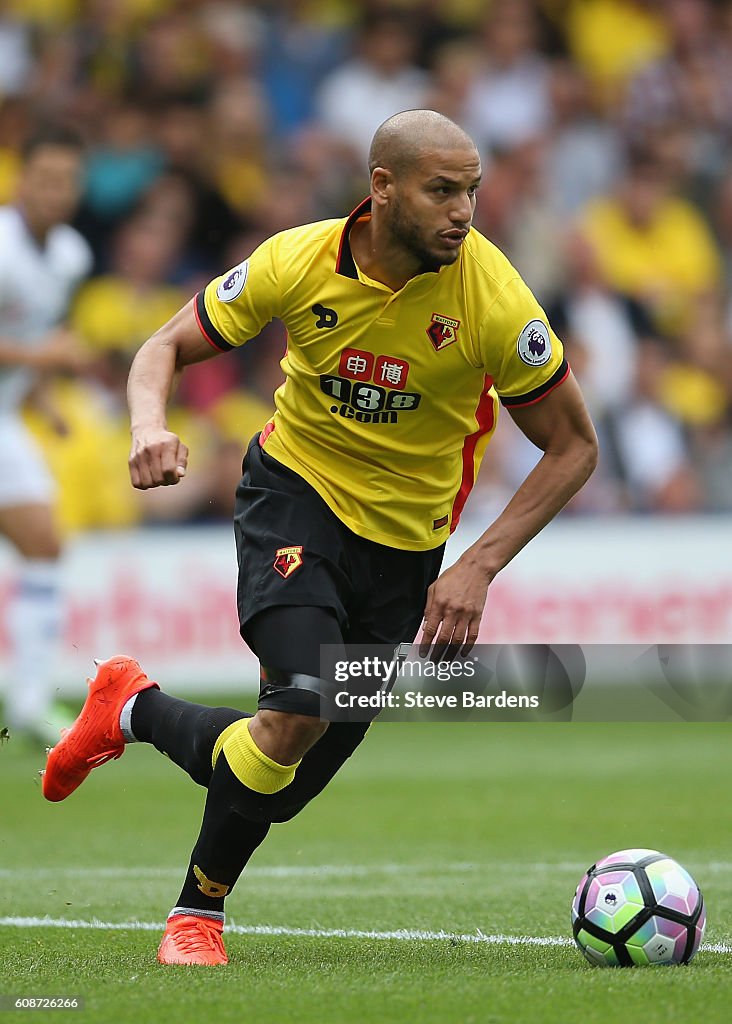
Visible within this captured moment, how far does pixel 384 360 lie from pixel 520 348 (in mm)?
405

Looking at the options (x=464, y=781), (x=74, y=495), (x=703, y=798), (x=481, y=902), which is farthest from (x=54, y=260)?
(x=481, y=902)

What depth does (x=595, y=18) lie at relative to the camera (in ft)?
53.7

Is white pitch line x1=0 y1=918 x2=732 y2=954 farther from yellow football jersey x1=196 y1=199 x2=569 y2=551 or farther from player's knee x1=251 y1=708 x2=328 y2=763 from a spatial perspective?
yellow football jersey x1=196 y1=199 x2=569 y2=551

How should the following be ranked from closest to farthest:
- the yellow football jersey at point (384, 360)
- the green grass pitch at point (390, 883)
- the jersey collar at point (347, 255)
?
the green grass pitch at point (390, 883)
the yellow football jersey at point (384, 360)
the jersey collar at point (347, 255)

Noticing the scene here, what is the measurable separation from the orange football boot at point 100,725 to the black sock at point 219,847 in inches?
25.3

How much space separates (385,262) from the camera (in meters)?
4.88

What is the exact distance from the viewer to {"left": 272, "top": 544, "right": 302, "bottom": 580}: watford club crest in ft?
15.7

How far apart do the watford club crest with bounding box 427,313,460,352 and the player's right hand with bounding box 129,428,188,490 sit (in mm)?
841

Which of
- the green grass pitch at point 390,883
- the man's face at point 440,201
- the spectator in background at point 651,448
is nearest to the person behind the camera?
the green grass pitch at point 390,883

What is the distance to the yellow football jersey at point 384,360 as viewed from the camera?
15.6 feet

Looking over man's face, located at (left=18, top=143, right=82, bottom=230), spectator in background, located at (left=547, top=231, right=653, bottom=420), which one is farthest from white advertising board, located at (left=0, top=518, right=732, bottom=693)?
man's face, located at (left=18, top=143, right=82, bottom=230)

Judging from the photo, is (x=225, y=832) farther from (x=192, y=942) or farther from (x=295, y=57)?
(x=295, y=57)

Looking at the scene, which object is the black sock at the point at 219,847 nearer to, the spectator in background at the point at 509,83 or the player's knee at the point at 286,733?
the player's knee at the point at 286,733

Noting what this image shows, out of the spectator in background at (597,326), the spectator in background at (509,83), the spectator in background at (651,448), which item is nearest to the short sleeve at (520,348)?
the spectator in background at (651,448)
